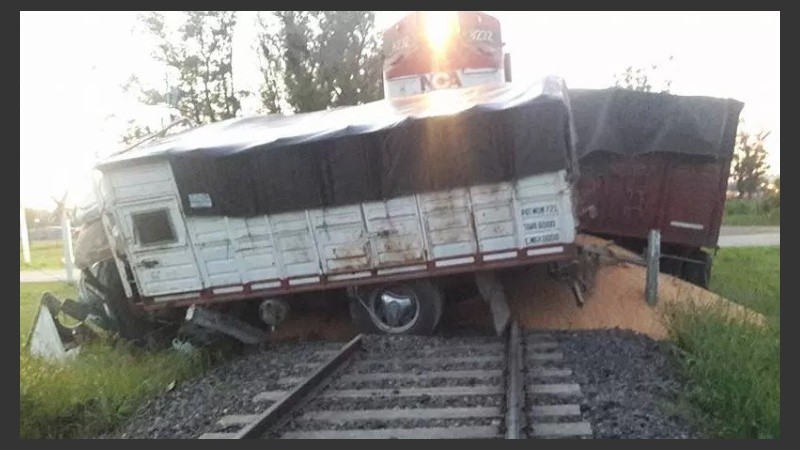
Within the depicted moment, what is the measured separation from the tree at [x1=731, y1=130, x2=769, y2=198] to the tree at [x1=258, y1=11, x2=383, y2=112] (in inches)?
280

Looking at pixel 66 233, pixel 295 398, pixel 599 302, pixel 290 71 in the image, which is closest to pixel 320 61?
pixel 290 71

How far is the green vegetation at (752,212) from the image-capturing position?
14562 mm

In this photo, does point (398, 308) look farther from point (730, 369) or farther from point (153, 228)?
point (730, 369)

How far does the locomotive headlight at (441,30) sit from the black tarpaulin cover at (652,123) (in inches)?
109

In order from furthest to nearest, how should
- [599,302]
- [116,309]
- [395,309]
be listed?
[116,309] < [599,302] < [395,309]

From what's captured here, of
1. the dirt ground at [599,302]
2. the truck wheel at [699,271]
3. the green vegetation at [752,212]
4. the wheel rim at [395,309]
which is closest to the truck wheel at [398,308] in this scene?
the wheel rim at [395,309]

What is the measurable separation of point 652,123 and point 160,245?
8.06 metres

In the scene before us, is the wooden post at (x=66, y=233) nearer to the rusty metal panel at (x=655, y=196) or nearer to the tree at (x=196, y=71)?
the tree at (x=196, y=71)

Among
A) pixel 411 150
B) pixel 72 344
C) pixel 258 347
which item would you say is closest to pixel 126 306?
pixel 72 344

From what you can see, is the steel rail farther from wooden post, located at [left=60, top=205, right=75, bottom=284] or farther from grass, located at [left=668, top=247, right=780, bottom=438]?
wooden post, located at [left=60, top=205, right=75, bottom=284]

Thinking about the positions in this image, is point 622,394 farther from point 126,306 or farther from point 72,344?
point 72,344

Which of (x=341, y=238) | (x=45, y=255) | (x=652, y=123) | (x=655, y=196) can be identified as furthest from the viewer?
(x=655, y=196)

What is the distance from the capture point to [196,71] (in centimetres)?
1370

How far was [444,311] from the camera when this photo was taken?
396 inches
